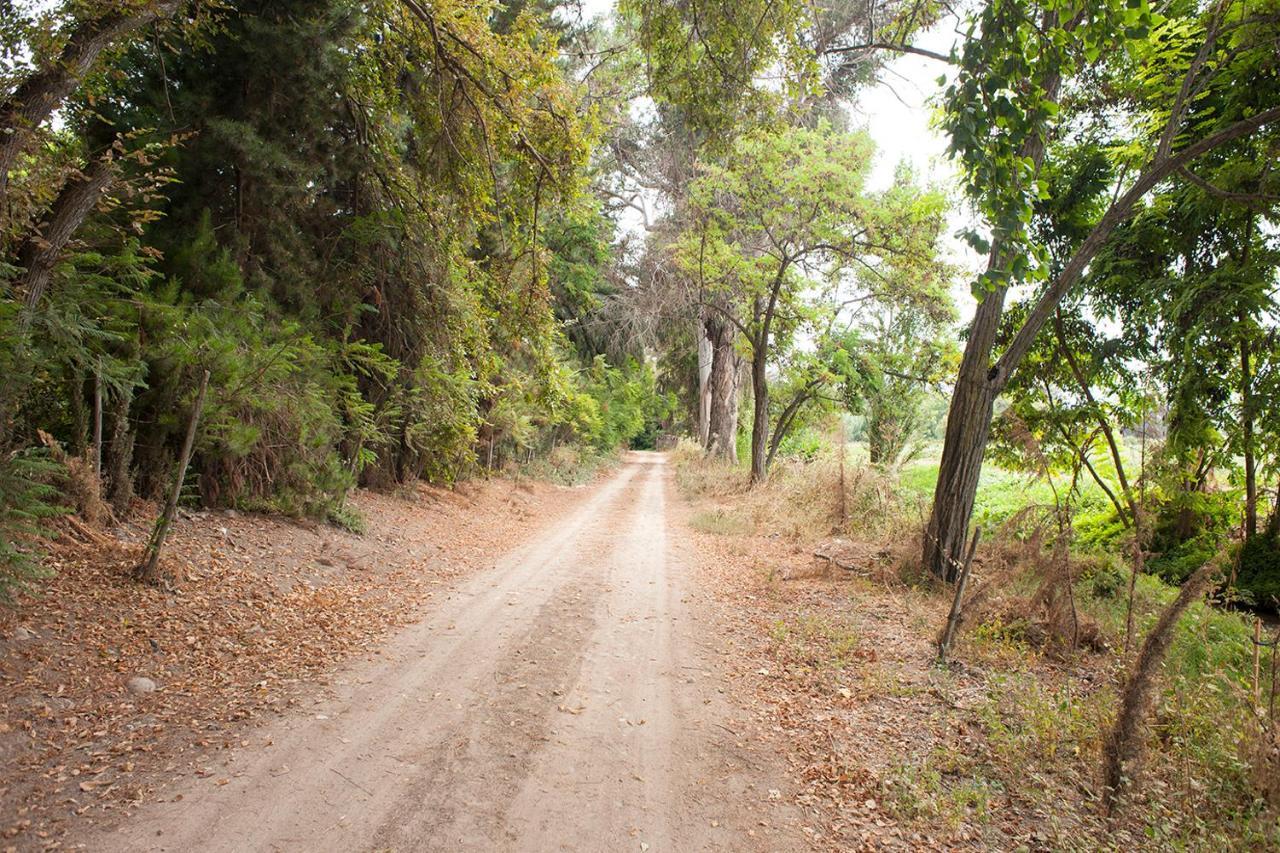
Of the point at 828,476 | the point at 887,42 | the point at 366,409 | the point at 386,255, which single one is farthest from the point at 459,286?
the point at 828,476

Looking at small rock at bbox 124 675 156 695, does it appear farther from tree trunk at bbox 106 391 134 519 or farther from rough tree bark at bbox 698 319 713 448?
rough tree bark at bbox 698 319 713 448

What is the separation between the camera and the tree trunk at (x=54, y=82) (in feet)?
13.5

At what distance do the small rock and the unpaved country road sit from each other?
1.03m

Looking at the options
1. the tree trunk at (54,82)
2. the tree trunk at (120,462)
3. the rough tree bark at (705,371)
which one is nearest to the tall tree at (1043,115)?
the tree trunk at (54,82)

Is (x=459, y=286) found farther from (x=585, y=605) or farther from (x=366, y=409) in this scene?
(x=585, y=605)

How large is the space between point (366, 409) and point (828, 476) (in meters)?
8.63

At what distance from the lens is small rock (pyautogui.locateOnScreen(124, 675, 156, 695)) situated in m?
4.04

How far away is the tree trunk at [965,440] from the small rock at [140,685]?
7.18m

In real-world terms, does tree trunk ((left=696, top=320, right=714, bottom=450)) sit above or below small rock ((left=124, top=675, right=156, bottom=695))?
above

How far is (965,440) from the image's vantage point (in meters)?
7.09

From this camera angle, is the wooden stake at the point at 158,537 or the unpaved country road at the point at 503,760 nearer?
the unpaved country road at the point at 503,760

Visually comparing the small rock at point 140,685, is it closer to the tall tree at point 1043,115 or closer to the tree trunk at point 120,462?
the tree trunk at point 120,462

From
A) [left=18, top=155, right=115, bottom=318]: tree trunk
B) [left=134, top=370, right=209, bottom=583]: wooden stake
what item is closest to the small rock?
[left=134, top=370, right=209, bottom=583]: wooden stake

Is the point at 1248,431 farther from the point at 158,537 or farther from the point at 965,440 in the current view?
the point at 158,537
